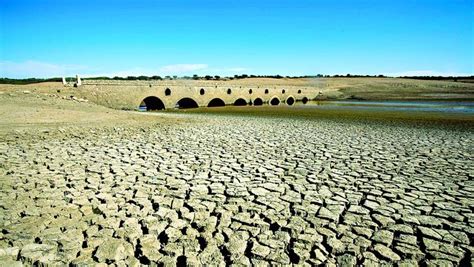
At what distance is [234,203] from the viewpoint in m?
4.54

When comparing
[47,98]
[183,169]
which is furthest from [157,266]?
[47,98]

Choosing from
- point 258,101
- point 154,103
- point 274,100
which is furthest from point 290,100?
point 154,103

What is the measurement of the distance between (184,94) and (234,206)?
27.2m

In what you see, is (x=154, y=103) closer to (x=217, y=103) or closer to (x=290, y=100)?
(x=217, y=103)

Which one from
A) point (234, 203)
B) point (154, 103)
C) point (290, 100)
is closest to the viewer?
point (234, 203)

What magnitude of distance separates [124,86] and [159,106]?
201 inches

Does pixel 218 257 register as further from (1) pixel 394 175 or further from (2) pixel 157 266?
(1) pixel 394 175

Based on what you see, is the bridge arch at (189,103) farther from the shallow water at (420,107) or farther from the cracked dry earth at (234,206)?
the cracked dry earth at (234,206)

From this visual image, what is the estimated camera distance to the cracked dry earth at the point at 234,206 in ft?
10.6

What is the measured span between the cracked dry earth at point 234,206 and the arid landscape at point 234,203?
0.06 ft

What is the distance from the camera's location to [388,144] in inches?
361

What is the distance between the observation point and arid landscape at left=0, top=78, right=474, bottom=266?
3.25 m

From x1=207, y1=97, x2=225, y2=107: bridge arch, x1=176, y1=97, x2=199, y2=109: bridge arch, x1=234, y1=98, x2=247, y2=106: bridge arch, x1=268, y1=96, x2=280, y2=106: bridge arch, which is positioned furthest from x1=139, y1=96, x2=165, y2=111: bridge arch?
x1=268, y1=96, x2=280, y2=106: bridge arch

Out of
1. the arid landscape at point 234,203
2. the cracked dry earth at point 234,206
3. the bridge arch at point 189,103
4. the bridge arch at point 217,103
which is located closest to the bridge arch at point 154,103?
the bridge arch at point 189,103
